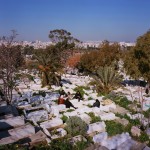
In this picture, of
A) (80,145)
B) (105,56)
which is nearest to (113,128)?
(80,145)

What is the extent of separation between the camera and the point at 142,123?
11.0 m

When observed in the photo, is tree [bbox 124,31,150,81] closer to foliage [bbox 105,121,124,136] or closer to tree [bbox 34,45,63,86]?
tree [bbox 34,45,63,86]

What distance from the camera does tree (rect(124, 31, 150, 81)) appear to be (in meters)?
21.7

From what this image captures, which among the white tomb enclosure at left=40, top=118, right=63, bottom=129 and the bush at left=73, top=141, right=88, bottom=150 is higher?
the white tomb enclosure at left=40, top=118, right=63, bottom=129

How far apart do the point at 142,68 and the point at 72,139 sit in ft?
47.3

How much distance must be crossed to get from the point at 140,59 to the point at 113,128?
12.7 meters

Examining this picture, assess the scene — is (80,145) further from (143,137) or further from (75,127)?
(143,137)

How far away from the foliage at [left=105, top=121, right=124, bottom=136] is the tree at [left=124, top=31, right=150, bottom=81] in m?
11.4

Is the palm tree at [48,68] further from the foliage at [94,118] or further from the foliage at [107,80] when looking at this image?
the foliage at [94,118]

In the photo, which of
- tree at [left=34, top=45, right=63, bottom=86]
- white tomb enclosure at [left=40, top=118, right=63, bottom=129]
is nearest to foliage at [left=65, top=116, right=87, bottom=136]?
white tomb enclosure at [left=40, top=118, right=63, bottom=129]

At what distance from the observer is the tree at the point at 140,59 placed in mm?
21659

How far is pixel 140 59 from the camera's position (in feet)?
73.2

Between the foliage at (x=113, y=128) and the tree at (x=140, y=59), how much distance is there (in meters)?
11.4

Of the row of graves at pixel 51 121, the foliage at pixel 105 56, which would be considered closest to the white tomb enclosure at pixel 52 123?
the row of graves at pixel 51 121
